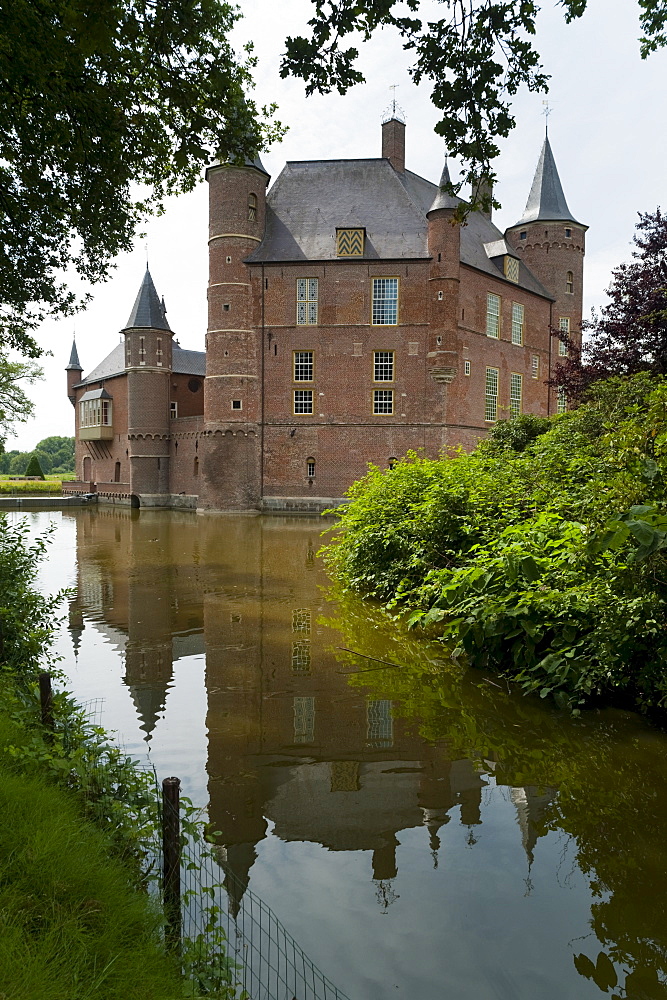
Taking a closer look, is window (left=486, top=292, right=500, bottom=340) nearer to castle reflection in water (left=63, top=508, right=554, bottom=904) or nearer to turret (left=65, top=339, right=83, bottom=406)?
castle reflection in water (left=63, top=508, right=554, bottom=904)

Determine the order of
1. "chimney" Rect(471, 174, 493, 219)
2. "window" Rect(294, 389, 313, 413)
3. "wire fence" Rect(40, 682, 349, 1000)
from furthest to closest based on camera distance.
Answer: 1. "window" Rect(294, 389, 313, 413)
2. "chimney" Rect(471, 174, 493, 219)
3. "wire fence" Rect(40, 682, 349, 1000)

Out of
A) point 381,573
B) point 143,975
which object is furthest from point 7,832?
point 381,573

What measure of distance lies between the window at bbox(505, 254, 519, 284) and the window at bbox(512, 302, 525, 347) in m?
1.50

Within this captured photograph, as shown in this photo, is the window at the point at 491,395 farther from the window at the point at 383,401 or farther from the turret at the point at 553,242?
the turret at the point at 553,242

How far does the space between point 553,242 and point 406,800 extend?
45064 mm

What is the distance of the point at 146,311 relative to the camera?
137 ft

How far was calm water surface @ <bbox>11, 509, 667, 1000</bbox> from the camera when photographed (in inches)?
136

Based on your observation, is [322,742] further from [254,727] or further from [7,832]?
[7,832]

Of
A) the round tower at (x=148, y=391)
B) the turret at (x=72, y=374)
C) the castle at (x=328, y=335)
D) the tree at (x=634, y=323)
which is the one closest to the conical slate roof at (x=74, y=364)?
the turret at (x=72, y=374)

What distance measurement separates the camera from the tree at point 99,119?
18.5 ft

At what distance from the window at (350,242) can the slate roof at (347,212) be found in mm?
333

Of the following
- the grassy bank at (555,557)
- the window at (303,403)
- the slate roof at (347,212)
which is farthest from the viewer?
the window at (303,403)

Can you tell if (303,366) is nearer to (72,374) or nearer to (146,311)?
(146,311)

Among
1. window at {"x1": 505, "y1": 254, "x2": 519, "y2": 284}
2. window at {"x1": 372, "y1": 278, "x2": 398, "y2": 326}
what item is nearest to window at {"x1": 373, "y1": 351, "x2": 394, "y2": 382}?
window at {"x1": 372, "y1": 278, "x2": 398, "y2": 326}
